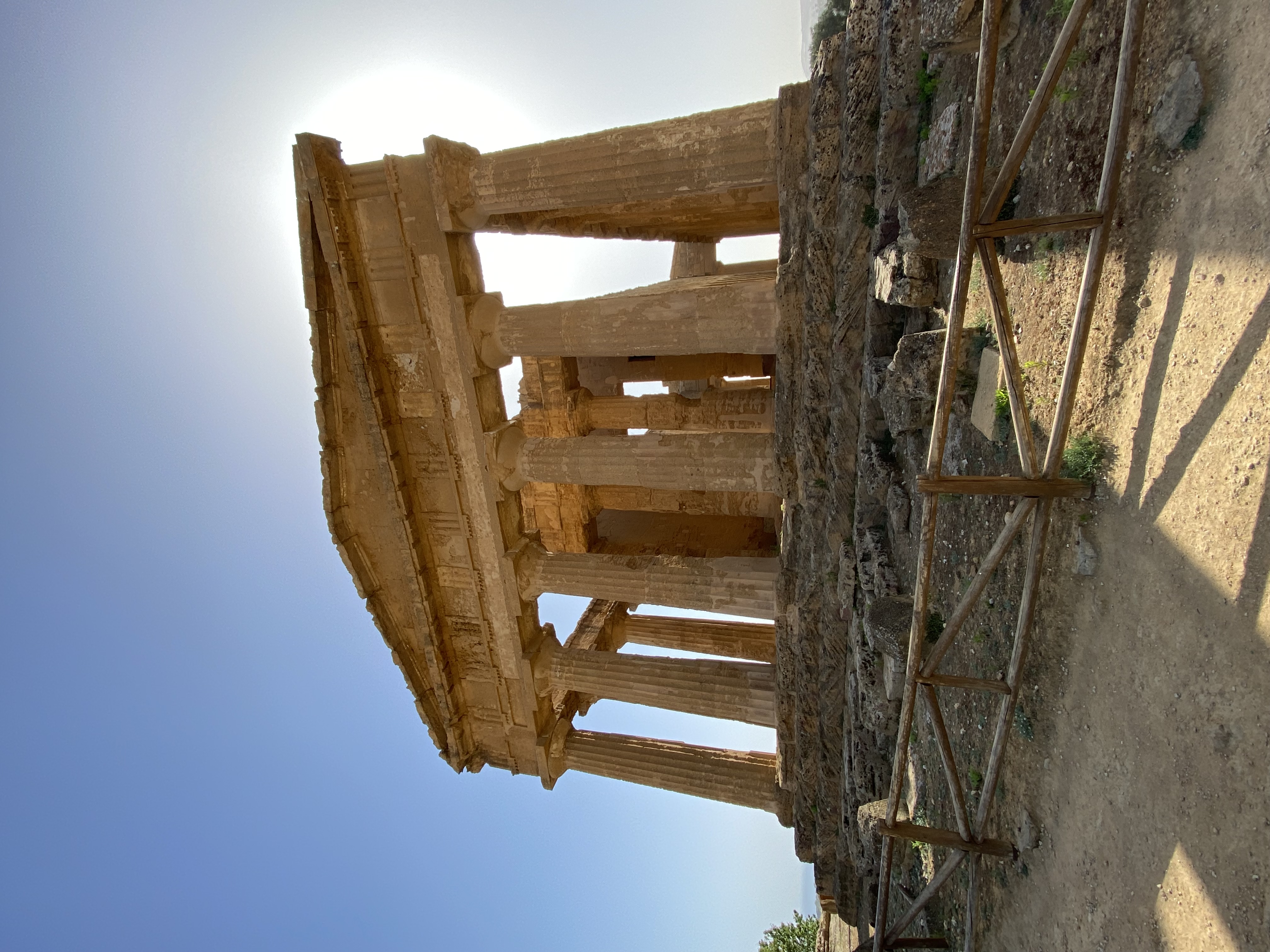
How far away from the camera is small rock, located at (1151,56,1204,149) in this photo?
2.45 meters

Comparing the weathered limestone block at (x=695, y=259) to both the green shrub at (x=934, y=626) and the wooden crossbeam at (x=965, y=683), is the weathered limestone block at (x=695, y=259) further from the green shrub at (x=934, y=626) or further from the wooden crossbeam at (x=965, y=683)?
the wooden crossbeam at (x=965, y=683)

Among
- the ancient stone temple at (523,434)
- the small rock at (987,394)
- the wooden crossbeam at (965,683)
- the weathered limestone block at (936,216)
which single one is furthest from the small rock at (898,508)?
the weathered limestone block at (936,216)

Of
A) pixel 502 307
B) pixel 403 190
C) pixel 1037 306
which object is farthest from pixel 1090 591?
pixel 403 190

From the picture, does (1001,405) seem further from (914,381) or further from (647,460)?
(647,460)

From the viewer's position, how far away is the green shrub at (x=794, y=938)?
814 inches

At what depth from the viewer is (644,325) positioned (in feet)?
22.7

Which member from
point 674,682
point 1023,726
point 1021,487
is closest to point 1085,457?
point 1021,487

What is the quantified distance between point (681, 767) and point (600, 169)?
792cm

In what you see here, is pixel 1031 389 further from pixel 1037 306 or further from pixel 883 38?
pixel 883 38

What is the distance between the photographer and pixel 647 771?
9625 mm

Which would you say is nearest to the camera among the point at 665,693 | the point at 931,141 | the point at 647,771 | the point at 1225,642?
the point at 1225,642

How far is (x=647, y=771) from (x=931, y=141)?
339 inches

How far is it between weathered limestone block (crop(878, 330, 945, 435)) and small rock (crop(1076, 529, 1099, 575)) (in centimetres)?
134

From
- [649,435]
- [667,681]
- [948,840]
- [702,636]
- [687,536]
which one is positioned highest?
[649,435]
